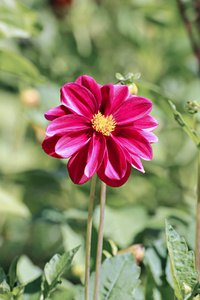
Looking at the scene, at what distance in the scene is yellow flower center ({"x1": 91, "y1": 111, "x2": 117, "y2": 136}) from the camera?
43 centimetres

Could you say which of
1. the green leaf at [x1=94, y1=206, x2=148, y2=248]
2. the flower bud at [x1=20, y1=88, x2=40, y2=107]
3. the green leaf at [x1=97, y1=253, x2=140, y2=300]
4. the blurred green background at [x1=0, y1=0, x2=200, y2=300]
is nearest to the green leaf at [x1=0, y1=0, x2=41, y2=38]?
the blurred green background at [x1=0, y1=0, x2=200, y2=300]

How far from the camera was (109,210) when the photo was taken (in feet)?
2.57

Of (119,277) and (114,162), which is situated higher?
(114,162)

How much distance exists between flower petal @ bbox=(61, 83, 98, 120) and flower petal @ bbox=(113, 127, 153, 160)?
0.04 metres

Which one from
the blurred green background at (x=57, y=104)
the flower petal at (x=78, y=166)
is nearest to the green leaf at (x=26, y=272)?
the blurred green background at (x=57, y=104)

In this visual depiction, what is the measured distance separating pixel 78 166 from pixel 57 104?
0.59 meters

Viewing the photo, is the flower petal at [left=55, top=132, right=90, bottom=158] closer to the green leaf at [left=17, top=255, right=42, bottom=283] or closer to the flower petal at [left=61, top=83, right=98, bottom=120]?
the flower petal at [left=61, top=83, right=98, bottom=120]

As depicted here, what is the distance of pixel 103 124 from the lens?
17.1 inches

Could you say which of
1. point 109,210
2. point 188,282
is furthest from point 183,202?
point 188,282

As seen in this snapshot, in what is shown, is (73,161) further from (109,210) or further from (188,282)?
(109,210)

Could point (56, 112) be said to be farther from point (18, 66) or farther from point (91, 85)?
point (18, 66)

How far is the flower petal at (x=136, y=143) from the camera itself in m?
0.43

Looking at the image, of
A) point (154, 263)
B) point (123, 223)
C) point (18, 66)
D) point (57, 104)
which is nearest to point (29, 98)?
point (57, 104)

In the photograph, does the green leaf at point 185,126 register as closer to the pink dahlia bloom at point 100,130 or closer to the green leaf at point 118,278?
the pink dahlia bloom at point 100,130
